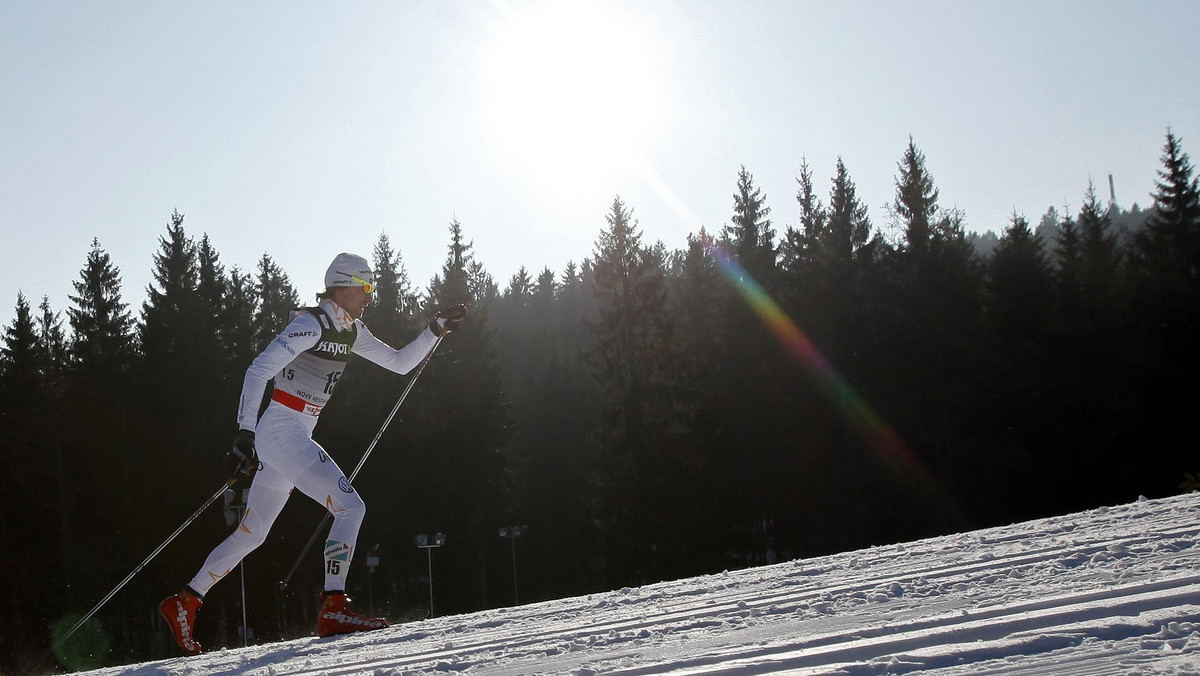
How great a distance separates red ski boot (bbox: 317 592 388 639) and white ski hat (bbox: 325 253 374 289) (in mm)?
2040

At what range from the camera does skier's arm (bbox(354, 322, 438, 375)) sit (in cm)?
697

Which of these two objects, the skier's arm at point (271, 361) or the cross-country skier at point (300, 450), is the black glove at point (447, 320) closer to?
the cross-country skier at point (300, 450)

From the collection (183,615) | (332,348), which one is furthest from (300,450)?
(183,615)

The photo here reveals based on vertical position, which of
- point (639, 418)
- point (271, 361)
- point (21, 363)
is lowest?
point (271, 361)

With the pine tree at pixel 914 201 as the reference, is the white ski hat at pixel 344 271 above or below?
below

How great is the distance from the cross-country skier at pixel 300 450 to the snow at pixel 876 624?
446 millimetres

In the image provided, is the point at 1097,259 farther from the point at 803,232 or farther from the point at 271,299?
the point at 271,299

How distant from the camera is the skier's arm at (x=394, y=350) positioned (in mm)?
6969

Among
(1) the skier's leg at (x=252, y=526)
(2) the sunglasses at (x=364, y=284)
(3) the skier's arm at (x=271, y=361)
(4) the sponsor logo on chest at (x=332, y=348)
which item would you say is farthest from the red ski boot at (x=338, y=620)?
(2) the sunglasses at (x=364, y=284)

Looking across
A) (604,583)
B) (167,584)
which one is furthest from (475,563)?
(167,584)

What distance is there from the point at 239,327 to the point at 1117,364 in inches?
1373

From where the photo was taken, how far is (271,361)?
605cm

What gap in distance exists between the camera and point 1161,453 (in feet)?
109

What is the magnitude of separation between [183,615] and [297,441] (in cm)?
126
